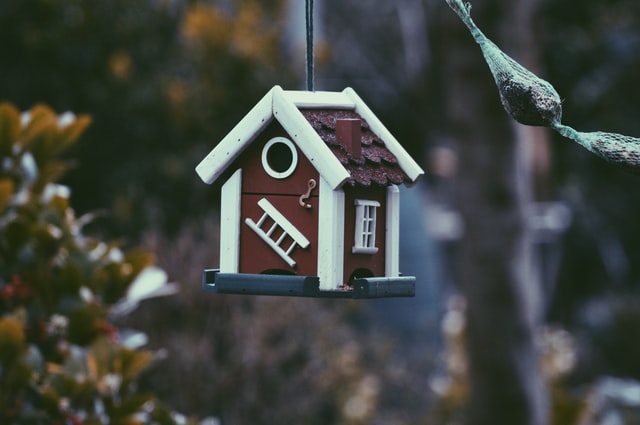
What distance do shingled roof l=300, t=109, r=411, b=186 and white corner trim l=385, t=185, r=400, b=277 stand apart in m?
0.08

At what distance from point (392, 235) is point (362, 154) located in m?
0.26

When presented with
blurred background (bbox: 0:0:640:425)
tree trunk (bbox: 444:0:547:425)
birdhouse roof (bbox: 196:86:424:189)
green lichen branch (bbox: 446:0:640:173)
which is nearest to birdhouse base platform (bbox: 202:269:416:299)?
birdhouse roof (bbox: 196:86:424:189)

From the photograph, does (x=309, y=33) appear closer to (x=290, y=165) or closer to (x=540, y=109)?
(x=290, y=165)

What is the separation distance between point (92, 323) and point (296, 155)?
3.74ft

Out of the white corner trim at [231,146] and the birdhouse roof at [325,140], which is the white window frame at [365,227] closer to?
the birdhouse roof at [325,140]

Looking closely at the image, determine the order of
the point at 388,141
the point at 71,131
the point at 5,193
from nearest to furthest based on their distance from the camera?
the point at 388,141 < the point at 5,193 < the point at 71,131

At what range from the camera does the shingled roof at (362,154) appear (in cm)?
245

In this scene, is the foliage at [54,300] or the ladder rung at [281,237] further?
the foliage at [54,300]

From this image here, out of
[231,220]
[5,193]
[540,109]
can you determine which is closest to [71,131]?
[5,193]

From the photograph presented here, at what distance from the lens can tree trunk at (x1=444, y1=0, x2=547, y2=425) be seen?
24.1ft

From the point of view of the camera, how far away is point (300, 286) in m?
2.36

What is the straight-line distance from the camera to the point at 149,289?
11.2 feet

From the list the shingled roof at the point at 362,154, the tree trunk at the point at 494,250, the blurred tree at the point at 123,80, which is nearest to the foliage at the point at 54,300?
the shingled roof at the point at 362,154

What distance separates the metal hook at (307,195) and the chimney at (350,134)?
0.38 feet
